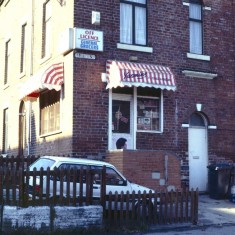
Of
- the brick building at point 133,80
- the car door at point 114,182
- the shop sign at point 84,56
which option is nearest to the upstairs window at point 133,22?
the brick building at point 133,80

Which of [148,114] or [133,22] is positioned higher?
[133,22]

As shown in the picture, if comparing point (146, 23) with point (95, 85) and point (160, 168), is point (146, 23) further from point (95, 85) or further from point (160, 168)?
point (160, 168)

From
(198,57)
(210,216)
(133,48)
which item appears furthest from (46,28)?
(210,216)

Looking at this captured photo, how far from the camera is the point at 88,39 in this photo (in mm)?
15156

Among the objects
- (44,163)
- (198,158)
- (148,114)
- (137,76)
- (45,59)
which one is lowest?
(44,163)

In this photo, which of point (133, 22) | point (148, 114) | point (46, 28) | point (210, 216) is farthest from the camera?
point (46, 28)

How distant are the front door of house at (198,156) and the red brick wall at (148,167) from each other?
8.80 feet

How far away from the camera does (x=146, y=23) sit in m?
16.6

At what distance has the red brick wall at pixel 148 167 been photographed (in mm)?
13789

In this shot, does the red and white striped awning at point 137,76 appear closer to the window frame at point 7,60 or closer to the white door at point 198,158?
the white door at point 198,158

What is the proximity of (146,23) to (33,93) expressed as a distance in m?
4.67

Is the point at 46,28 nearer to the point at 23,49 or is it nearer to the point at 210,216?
the point at 23,49

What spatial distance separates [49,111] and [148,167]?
196 inches

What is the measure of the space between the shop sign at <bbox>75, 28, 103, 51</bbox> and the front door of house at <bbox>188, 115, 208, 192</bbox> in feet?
15.0
